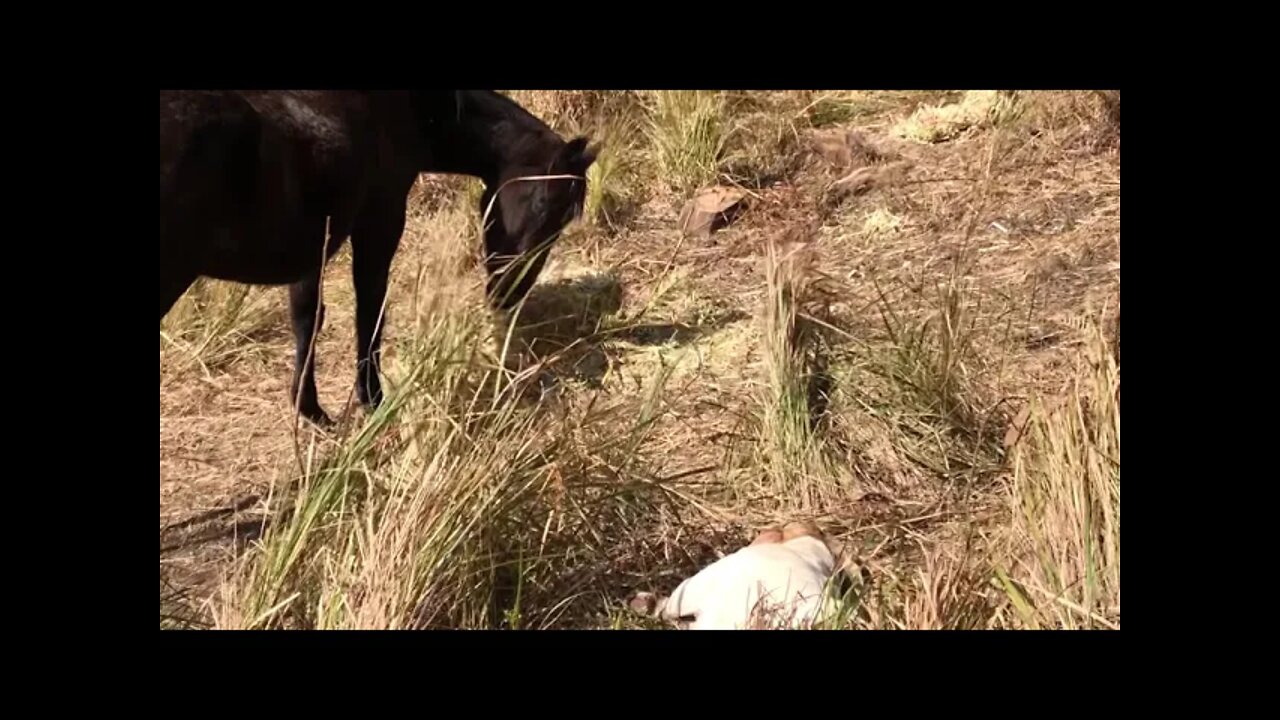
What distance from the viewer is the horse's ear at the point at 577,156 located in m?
6.31

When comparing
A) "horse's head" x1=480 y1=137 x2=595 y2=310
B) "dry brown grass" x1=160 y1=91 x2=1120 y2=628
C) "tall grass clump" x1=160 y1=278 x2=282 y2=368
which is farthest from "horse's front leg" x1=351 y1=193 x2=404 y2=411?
"tall grass clump" x1=160 y1=278 x2=282 y2=368

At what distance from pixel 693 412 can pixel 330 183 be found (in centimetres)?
168

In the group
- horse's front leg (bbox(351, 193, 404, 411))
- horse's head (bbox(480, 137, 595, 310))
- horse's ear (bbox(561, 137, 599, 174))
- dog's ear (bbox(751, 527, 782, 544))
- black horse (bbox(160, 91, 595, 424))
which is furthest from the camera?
horse's ear (bbox(561, 137, 599, 174))

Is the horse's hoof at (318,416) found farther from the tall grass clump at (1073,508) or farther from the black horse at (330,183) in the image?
the tall grass clump at (1073,508)

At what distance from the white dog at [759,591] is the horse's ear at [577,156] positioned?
297cm

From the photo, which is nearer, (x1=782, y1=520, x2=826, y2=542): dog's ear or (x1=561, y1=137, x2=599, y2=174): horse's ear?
(x1=782, y1=520, x2=826, y2=542): dog's ear

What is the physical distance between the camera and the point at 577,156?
20.9ft

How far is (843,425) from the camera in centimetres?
463

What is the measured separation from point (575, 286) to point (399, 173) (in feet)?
5.68

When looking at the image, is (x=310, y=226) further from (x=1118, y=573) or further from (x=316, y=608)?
(x=1118, y=573)

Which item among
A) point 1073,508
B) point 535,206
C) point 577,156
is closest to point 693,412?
point 535,206

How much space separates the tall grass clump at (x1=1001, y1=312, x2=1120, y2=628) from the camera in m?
3.10

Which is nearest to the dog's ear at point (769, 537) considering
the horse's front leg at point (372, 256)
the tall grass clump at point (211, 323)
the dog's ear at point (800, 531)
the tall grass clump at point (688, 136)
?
the dog's ear at point (800, 531)

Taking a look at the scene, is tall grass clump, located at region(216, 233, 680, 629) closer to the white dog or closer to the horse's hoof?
the white dog
